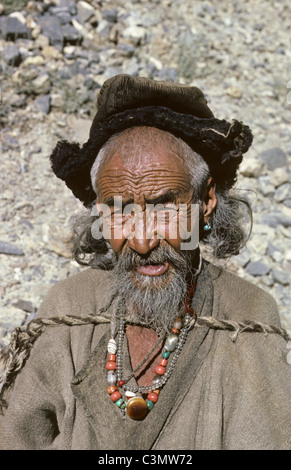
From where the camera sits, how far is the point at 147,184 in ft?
8.67

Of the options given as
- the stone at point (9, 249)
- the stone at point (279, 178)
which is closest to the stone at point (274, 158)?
the stone at point (279, 178)

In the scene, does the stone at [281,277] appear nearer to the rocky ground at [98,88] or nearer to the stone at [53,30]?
the rocky ground at [98,88]

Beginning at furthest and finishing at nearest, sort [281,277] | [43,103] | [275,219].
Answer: [43,103] → [275,219] → [281,277]

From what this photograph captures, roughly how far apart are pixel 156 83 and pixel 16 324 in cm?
224

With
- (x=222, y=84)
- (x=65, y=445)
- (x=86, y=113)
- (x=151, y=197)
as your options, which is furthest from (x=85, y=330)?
(x=222, y=84)

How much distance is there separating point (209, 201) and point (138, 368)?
1.00 m

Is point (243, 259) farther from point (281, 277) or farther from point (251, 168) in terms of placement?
point (251, 168)

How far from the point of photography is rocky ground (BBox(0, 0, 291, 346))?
4602 mm

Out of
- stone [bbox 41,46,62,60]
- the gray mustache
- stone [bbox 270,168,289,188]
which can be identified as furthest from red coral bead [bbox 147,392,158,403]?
stone [bbox 41,46,62,60]

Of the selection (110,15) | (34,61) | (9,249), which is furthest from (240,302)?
(110,15)

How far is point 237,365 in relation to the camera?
278cm

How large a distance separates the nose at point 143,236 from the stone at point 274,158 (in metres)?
3.24

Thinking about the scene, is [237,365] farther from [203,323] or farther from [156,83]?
[156,83]

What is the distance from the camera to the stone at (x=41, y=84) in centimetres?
556
